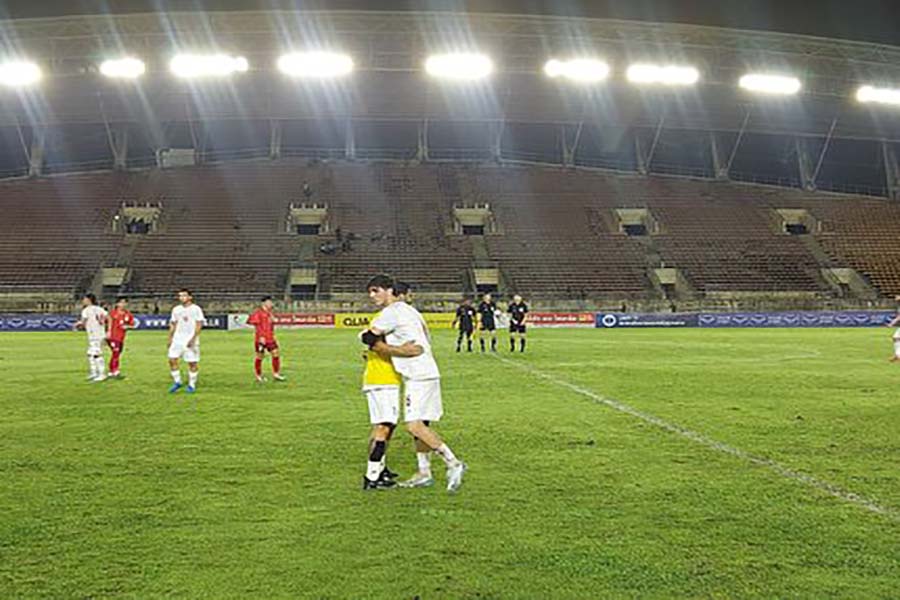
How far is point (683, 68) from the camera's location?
4772cm

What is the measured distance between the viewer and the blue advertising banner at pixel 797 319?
42031 millimetres

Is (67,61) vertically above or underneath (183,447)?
above

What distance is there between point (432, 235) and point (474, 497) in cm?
4504

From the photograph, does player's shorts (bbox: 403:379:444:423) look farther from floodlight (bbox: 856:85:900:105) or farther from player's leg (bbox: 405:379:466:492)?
floodlight (bbox: 856:85:900:105)

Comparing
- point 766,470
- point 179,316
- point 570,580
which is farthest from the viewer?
point 179,316

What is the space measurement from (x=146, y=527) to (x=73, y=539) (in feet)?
1.73

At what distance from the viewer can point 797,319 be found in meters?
42.2

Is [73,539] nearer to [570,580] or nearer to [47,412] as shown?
[570,580]

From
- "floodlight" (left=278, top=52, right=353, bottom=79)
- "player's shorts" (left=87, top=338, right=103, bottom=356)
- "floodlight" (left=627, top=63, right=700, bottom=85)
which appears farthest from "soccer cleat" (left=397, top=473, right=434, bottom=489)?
"floodlight" (left=627, top=63, right=700, bottom=85)

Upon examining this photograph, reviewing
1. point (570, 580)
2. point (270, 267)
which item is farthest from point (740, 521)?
point (270, 267)

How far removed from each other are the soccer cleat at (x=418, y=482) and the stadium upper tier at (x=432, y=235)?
1460 inches

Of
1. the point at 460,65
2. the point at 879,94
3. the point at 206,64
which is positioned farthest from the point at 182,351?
the point at 879,94

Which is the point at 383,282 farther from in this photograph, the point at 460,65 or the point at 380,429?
the point at 460,65

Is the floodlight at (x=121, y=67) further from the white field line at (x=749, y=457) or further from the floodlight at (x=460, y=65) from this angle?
the white field line at (x=749, y=457)
